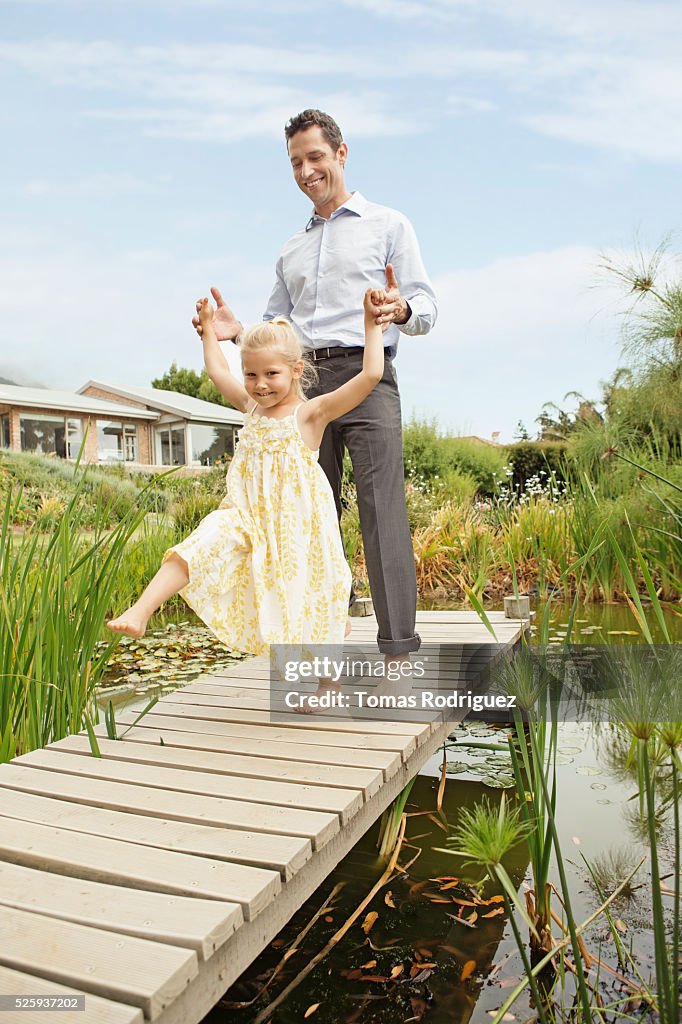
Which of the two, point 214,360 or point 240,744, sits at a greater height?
point 214,360


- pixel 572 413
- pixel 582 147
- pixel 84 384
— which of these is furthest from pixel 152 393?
pixel 572 413

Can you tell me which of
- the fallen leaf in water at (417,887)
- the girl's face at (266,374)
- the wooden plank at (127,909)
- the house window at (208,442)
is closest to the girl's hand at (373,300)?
the girl's face at (266,374)

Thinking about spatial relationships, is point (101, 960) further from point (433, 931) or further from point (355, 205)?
point (355, 205)

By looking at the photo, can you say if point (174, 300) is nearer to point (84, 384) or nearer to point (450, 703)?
point (84, 384)

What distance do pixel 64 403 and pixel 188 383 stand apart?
1076cm

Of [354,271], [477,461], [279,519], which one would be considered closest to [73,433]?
[477,461]

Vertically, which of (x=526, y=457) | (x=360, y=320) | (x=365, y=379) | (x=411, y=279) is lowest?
(x=365, y=379)

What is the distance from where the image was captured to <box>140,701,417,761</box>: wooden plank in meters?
1.88

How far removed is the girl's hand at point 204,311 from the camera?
90.8 inches

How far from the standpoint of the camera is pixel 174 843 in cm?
136

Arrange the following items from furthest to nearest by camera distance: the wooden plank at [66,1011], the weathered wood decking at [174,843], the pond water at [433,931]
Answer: the pond water at [433,931] < the weathered wood decking at [174,843] < the wooden plank at [66,1011]

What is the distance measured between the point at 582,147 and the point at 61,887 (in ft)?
56.9

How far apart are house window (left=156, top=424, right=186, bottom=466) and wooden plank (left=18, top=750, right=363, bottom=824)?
21.5 m

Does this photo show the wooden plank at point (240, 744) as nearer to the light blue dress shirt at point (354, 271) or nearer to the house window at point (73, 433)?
the light blue dress shirt at point (354, 271)
